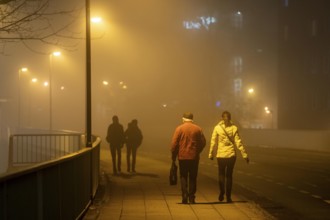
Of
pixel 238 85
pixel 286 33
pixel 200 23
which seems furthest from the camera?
pixel 200 23

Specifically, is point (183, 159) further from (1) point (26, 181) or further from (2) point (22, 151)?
(2) point (22, 151)

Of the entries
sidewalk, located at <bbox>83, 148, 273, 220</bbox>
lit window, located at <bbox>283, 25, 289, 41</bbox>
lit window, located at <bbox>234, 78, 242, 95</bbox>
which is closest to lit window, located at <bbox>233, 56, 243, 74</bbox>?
lit window, located at <bbox>234, 78, 242, 95</bbox>

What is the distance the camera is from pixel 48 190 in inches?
305

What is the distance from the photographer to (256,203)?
13266mm

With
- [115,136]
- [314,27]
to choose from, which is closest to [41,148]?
[115,136]

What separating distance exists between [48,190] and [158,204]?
5.39 m

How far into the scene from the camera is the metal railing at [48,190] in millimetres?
5828

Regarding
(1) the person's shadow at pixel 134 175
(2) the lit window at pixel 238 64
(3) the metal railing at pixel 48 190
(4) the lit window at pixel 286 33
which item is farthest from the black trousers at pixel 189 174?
(2) the lit window at pixel 238 64

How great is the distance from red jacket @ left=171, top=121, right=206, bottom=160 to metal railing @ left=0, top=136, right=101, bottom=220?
173 cm

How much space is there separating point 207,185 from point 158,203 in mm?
4058

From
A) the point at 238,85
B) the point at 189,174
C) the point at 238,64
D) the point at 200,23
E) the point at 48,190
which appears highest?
the point at 200,23

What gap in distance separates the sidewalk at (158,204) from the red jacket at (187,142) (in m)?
0.99

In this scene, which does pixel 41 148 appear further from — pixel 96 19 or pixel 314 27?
pixel 314 27

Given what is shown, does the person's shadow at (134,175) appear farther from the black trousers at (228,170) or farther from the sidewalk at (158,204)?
the black trousers at (228,170)
